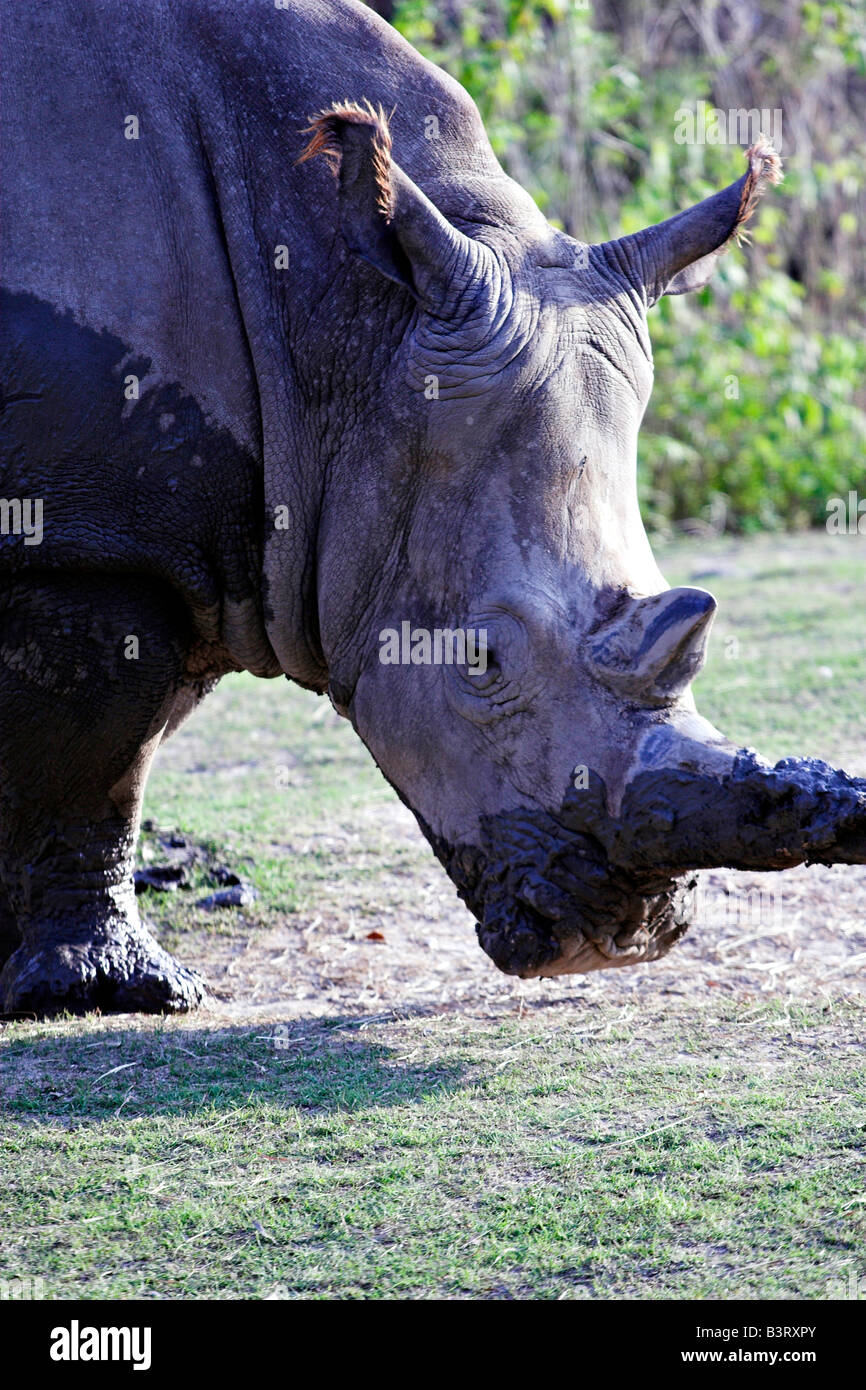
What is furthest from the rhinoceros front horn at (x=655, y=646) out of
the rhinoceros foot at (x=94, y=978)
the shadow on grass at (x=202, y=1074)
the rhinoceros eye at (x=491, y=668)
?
the rhinoceros foot at (x=94, y=978)

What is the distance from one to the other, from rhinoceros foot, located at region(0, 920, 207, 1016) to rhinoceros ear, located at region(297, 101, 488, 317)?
6.49ft

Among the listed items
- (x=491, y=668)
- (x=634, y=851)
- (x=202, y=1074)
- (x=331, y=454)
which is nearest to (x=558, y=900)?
(x=634, y=851)

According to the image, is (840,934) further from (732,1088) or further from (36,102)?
(36,102)

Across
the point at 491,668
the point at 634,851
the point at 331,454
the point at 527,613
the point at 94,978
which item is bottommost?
the point at 94,978

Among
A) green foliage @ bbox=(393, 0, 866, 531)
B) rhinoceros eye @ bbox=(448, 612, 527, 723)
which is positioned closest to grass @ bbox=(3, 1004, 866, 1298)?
rhinoceros eye @ bbox=(448, 612, 527, 723)

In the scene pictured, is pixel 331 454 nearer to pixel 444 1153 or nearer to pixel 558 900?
pixel 558 900

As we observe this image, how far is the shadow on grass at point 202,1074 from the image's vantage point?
396cm

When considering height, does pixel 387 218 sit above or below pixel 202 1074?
above

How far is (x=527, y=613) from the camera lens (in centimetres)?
394

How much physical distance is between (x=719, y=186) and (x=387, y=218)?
933cm

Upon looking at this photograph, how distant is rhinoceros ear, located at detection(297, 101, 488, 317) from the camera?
399 centimetres

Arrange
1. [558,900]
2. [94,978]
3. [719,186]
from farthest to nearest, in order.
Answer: [719,186], [94,978], [558,900]

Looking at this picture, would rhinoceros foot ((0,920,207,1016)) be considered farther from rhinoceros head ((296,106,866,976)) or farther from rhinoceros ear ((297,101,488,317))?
rhinoceros ear ((297,101,488,317))
